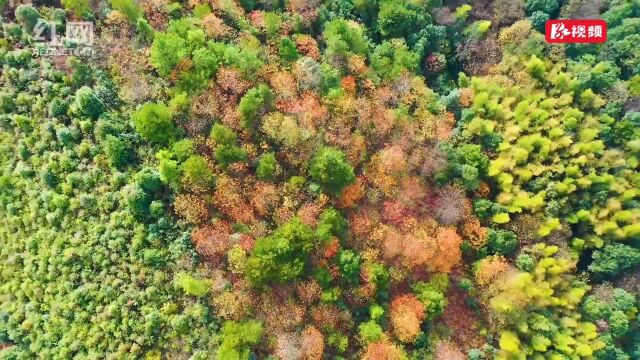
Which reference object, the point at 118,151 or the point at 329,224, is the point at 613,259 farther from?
the point at 118,151

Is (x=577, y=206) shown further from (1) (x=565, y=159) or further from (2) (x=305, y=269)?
(2) (x=305, y=269)

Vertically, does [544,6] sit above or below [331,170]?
above

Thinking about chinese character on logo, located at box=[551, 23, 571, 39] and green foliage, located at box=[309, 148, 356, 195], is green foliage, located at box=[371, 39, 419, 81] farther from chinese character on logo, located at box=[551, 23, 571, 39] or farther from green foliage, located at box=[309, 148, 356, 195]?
chinese character on logo, located at box=[551, 23, 571, 39]

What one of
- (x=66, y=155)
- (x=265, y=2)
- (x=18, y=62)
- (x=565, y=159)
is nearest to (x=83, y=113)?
(x=66, y=155)

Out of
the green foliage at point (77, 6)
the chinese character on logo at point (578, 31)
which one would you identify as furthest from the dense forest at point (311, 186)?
the chinese character on logo at point (578, 31)

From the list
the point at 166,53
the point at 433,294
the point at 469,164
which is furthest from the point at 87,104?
the point at 469,164

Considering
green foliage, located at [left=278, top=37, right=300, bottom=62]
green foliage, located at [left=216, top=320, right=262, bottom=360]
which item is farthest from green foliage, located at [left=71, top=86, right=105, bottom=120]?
green foliage, located at [left=216, top=320, right=262, bottom=360]
